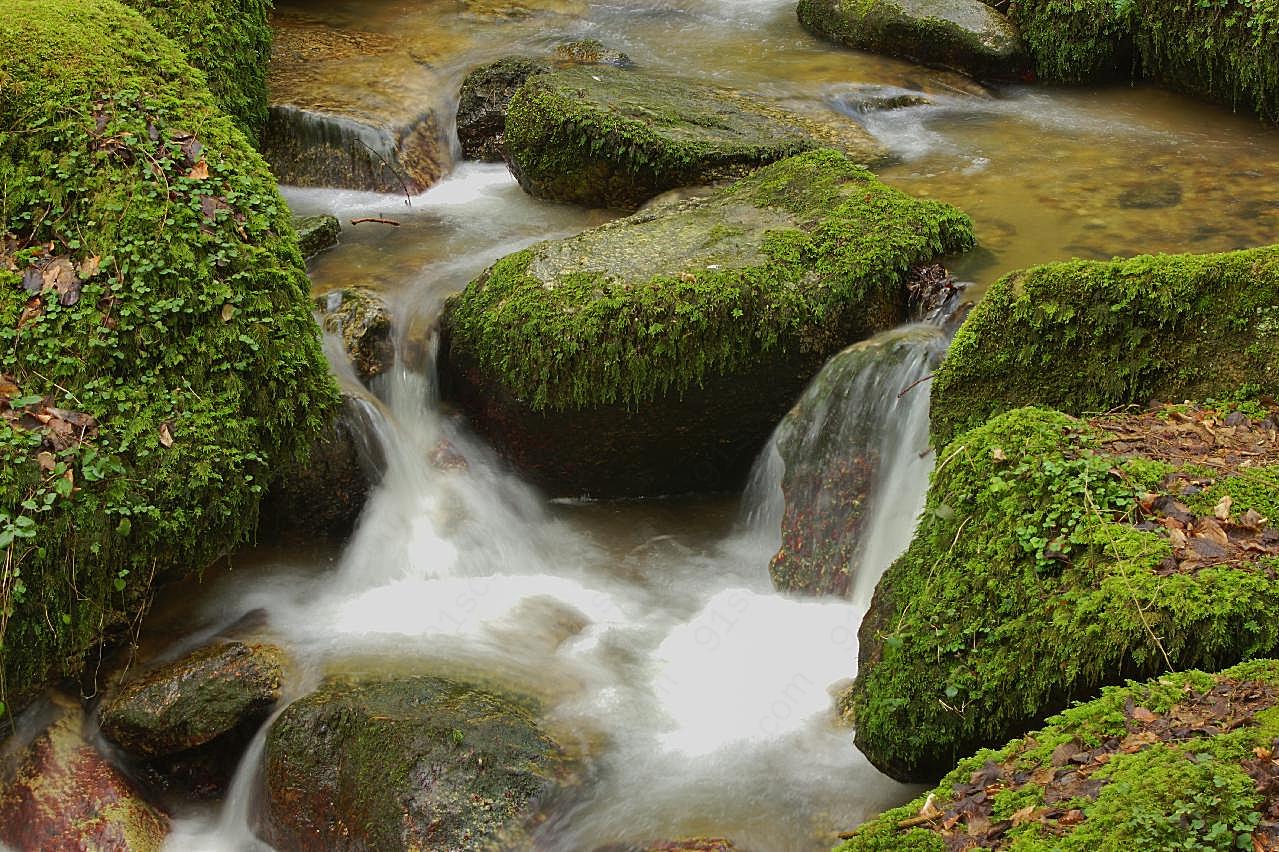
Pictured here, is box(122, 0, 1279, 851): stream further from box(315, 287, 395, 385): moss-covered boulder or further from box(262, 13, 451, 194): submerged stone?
box(262, 13, 451, 194): submerged stone

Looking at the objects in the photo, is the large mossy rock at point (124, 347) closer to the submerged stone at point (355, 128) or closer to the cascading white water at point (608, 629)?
the cascading white water at point (608, 629)

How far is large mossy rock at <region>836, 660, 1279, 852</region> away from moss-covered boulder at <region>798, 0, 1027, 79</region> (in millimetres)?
8319

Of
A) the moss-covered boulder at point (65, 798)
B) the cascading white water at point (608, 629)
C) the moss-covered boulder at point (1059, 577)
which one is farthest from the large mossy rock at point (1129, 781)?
the moss-covered boulder at point (65, 798)

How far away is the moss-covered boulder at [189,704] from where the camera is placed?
5633 mm

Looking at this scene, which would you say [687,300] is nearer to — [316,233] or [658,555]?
[658,555]

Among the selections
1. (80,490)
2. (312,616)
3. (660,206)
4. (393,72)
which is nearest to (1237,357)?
(660,206)

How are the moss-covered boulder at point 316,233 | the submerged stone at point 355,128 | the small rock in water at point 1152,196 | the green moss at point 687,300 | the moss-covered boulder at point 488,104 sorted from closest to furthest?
the green moss at point 687,300
the small rock in water at point 1152,196
the moss-covered boulder at point 316,233
the submerged stone at point 355,128
the moss-covered boulder at point 488,104

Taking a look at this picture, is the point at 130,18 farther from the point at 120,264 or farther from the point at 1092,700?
the point at 1092,700

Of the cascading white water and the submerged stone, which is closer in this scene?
the cascading white water

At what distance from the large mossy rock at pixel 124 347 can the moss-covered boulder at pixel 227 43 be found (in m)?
2.12

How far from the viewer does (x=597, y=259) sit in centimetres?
718

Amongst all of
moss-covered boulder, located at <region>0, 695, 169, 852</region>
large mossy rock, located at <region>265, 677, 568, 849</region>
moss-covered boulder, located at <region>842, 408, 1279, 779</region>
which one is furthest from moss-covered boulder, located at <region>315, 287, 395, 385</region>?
moss-covered boulder, located at <region>842, 408, 1279, 779</region>

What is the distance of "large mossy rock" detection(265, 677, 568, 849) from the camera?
501 cm

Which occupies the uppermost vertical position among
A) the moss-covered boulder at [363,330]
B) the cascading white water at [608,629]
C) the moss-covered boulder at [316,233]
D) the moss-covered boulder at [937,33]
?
the moss-covered boulder at [937,33]
